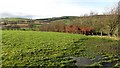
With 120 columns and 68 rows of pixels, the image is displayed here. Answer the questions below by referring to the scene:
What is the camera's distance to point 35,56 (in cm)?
2312

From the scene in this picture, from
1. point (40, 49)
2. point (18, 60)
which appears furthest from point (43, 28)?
point (18, 60)

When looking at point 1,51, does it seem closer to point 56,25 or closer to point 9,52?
point 9,52

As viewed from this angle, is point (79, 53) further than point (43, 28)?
No

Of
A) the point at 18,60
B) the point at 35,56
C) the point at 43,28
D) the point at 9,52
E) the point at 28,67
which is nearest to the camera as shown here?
the point at 28,67

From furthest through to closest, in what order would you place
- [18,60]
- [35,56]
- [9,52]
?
[9,52], [35,56], [18,60]

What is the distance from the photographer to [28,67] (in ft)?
64.3

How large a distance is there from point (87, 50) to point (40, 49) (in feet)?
17.4

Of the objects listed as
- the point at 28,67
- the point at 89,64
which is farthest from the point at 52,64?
the point at 89,64

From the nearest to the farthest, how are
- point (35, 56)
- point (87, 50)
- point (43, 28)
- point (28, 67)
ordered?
point (28, 67)
point (35, 56)
point (87, 50)
point (43, 28)

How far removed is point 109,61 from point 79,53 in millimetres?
3993

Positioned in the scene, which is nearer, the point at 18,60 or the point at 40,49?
the point at 18,60

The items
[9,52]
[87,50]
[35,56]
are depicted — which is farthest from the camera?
[87,50]

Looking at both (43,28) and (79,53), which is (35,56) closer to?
(79,53)

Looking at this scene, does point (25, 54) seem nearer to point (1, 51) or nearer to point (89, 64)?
point (1, 51)
